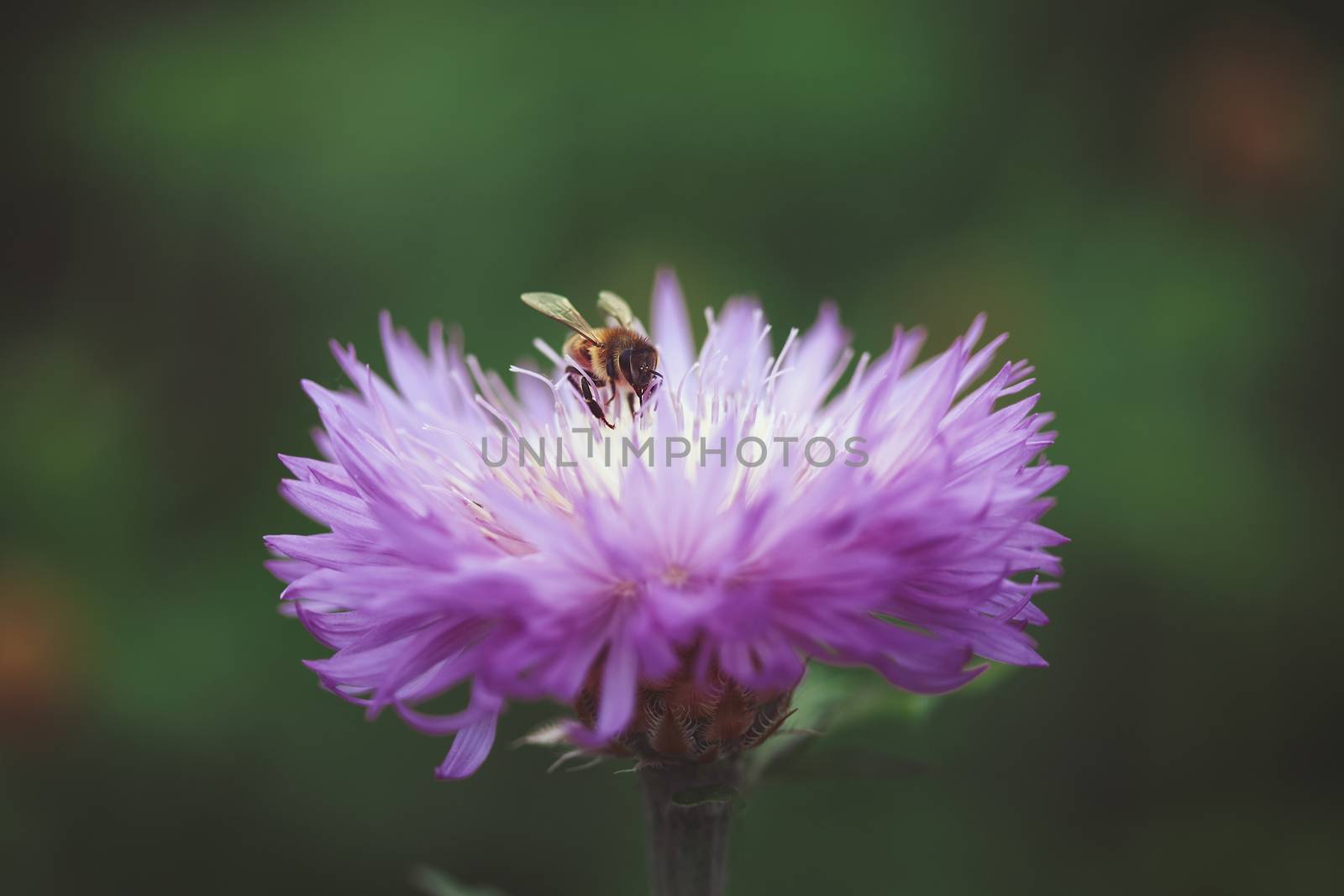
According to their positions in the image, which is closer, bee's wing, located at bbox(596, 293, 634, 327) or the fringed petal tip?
the fringed petal tip

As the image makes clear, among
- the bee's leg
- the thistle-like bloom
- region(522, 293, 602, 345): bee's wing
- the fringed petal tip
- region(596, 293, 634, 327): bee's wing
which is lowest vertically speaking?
the fringed petal tip

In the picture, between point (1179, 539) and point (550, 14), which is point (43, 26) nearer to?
point (550, 14)

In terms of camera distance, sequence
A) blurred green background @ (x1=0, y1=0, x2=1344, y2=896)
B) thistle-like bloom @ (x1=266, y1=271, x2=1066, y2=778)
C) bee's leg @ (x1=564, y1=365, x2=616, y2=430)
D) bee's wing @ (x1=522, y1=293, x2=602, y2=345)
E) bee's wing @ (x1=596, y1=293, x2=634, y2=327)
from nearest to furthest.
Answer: thistle-like bloom @ (x1=266, y1=271, x2=1066, y2=778) → bee's leg @ (x1=564, y1=365, x2=616, y2=430) → bee's wing @ (x1=522, y1=293, x2=602, y2=345) → bee's wing @ (x1=596, y1=293, x2=634, y2=327) → blurred green background @ (x1=0, y1=0, x2=1344, y2=896)

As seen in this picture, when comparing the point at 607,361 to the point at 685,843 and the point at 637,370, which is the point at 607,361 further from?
the point at 685,843

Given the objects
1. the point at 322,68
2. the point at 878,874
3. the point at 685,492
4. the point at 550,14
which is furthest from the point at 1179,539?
the point at 322,68

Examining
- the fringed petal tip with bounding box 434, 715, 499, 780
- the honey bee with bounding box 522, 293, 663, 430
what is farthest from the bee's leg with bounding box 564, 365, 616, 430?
the fringed petal tip with bounding box 434, 715, 499, 780

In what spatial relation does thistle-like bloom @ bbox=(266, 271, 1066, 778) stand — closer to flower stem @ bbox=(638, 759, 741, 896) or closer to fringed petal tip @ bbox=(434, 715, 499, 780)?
fringed petal tip @ bbox=(434, 715, 499, 780)

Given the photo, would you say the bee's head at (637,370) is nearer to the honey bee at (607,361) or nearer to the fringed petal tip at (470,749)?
the honey bee at (607,361)
